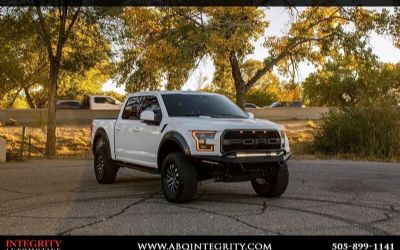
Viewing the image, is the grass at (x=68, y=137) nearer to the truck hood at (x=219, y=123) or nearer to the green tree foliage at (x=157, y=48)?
the green tree foliage at (x=157, y=48)

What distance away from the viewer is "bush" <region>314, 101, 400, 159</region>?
20.0 meters

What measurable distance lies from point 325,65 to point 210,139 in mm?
22682

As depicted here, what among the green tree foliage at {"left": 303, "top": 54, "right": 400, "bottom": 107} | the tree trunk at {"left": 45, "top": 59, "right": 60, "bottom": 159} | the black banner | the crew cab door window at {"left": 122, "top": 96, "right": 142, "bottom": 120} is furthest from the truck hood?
the green tree foliage at {"left": 303, "top": 54, "right": 400, "bottom": 107}

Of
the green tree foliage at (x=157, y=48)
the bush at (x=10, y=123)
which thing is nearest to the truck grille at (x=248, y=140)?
the green tree foliage at (x=157, y=48)

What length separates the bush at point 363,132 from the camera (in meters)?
20.0

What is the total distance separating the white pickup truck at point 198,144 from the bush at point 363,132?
10.6 meters

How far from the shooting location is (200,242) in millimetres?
6738

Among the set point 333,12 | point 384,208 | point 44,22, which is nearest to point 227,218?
point 384,208

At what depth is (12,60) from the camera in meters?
25.9

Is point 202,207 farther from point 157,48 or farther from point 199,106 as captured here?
point 157,48

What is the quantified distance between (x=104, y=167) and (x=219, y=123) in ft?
12.5

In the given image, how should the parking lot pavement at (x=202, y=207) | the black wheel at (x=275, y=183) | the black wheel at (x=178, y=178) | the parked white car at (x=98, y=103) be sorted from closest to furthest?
the parking lot pavement at (x=202, y=207) < the black wheel at (x=178, y=178) < the black wheel at (x=275, y=183) < the parked white car at (x=98, y=103)

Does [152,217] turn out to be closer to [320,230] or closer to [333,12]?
[320,230]

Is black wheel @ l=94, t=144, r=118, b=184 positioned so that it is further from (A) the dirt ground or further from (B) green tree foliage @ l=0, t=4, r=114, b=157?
(A) the dirt ground
